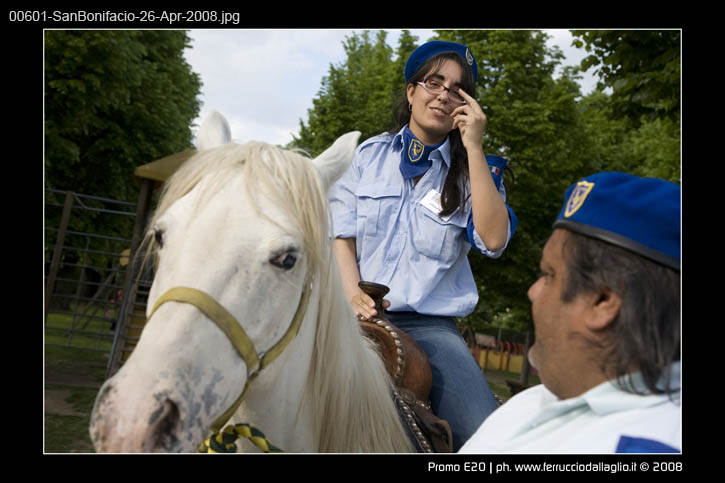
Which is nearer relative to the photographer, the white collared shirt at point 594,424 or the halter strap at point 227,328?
the white collared shirt at point 594,424

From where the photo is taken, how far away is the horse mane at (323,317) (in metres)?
1.86

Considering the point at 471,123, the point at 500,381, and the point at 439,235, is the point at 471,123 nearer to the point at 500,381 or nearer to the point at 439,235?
the point at 439,235

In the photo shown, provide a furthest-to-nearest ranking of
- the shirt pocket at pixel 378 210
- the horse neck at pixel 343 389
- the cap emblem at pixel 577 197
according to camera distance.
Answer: the shirt pocket at pixel 378 210, the horse neck at pixel 343 389, the cap emblem at pixel 577 197

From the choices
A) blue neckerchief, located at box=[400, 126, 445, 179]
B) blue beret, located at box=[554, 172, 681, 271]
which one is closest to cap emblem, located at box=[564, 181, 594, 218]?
blue beret, located at box=[554, 172, 681, 271]

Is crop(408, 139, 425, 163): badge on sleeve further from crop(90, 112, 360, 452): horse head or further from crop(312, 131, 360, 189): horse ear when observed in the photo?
crop(90, 112, 360, 452): horse head

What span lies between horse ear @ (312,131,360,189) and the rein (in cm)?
47

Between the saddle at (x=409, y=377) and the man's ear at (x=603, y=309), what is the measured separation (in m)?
1.06

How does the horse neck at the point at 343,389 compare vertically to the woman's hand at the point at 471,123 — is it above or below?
below

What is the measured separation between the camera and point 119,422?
133 cm

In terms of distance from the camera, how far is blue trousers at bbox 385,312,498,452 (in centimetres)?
248

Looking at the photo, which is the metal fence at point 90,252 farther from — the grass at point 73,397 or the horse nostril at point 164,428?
the horse nostril at point 164,428

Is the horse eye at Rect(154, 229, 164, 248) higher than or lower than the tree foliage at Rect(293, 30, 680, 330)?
lower

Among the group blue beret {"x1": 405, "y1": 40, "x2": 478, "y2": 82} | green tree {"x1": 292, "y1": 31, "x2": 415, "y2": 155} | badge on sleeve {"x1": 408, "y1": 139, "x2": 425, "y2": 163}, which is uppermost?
green tree {"x1": 292, "y1": 31, "x2": 415, "y2": 155}

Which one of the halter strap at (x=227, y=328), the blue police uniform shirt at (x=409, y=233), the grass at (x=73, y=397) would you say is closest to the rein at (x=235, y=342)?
the halter strap at (x=227, y=328)
